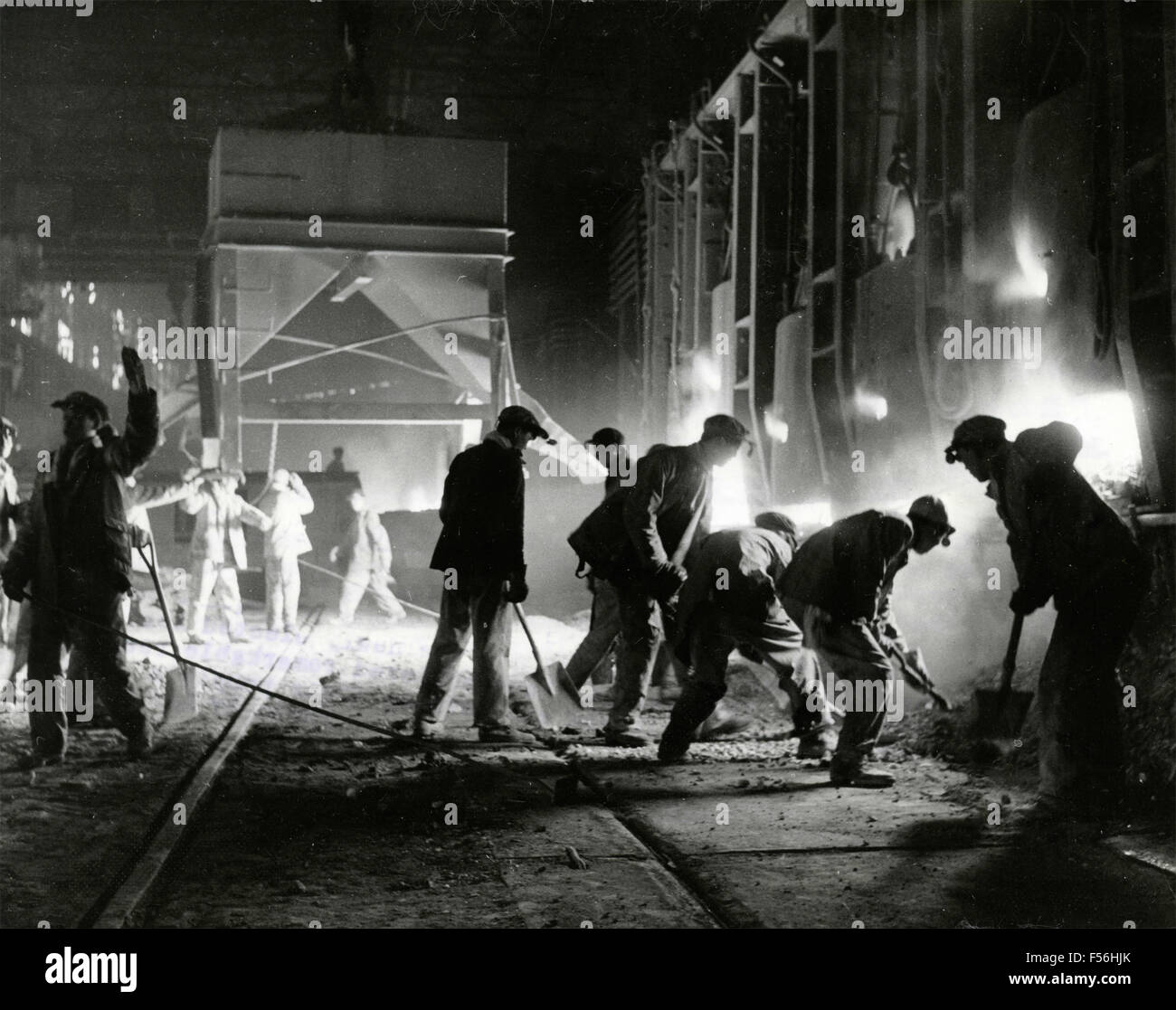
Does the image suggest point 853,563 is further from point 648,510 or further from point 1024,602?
point 648,510

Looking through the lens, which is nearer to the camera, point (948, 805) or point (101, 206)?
point (948, 805)

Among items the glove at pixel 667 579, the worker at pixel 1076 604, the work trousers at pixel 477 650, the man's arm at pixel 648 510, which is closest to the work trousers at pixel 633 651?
the glove at pixel 667 579

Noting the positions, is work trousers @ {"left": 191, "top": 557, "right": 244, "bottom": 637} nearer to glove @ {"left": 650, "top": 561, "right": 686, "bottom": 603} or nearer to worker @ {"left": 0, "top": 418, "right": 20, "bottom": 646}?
worker @ {"left": 0, "top": 418, "right": 20, "bottom": 646}

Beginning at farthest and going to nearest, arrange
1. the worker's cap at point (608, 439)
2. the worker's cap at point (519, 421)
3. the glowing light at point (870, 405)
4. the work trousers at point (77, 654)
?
the glowing light at point (870, 405), the worker's cap at point (608, 439), the worker's cap at point (519, 421), the work trousers at point (77, 654)

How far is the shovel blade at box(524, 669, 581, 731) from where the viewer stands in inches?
234

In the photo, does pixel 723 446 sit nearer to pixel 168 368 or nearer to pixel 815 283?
pixel 815 283

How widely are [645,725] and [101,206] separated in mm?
14550

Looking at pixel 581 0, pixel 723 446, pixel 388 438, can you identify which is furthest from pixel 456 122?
pixel 723 446

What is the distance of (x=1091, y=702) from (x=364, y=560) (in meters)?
8.32

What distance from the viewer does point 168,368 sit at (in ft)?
76.3

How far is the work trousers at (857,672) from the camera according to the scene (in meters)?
4.73

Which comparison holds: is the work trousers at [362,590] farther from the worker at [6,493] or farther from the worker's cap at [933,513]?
the worker's cap at [933,513]

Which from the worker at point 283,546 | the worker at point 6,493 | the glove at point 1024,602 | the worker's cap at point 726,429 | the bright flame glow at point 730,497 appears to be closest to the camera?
the glove at point 1024,602

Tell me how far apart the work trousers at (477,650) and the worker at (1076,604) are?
2519 millimetres
